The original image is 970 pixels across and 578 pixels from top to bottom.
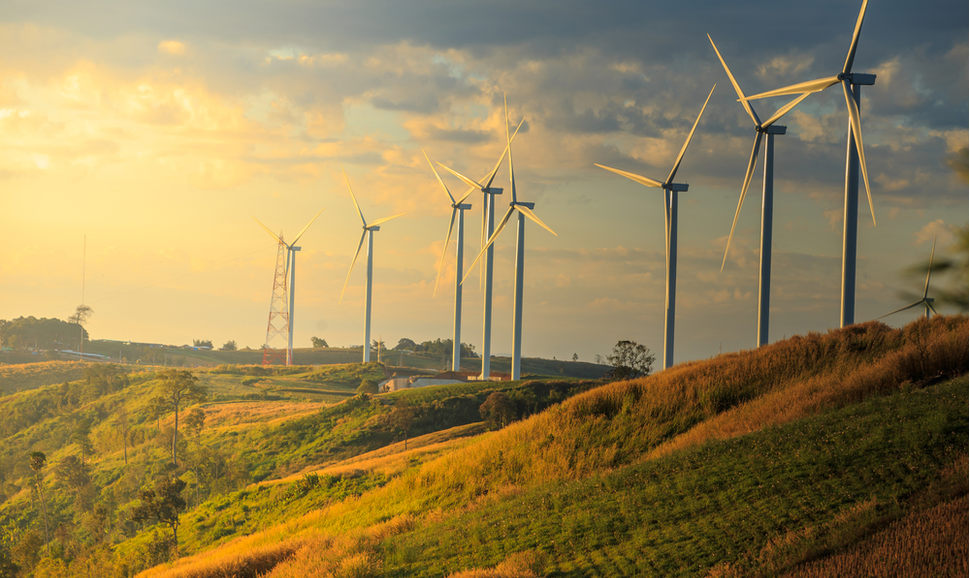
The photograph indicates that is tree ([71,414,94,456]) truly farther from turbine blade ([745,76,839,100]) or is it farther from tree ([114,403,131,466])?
turbine blade ([745,76,839,100])

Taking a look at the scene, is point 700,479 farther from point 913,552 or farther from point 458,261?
point 458,261

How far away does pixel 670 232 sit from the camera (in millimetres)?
55688

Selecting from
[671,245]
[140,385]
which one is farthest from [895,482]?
[140,385]

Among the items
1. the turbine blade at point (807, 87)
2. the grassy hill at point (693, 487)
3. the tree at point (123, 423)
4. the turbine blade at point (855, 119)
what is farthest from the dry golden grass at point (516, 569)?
the tree at point (123, 423)

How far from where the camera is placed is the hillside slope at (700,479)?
16250 millimetres

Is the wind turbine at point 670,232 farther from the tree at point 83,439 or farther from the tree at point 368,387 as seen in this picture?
the tree at point 83,439

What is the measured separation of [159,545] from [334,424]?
29.6 m

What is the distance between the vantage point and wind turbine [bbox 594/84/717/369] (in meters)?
53.3

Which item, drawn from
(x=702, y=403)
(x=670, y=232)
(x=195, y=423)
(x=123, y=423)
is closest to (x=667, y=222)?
(x=670, y=232)

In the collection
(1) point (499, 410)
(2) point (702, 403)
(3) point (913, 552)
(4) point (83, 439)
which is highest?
(2) point (702, 403)

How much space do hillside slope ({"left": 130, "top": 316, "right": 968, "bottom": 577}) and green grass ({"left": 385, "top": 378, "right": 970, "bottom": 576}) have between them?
0.21 feet

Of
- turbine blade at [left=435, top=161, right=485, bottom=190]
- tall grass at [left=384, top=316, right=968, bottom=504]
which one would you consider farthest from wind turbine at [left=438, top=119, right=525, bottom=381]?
tall grass at [left=384, top=316, right=968, bottom=504]

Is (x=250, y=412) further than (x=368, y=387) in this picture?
No

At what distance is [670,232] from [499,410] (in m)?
21.8
